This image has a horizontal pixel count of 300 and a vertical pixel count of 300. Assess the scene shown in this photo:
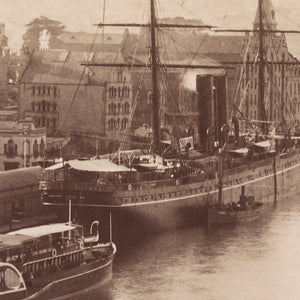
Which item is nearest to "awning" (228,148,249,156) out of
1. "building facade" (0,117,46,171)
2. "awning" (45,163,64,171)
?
"building facade" (0,117,46,171)

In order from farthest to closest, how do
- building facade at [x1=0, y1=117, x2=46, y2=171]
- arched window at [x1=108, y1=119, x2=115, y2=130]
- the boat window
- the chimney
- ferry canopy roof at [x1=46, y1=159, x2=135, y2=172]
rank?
the chimney < arched window at [x1=108, y1=119, x2=115, y2=130] < building facade at [x1=0, y1=117, x2=46, y2=171] < ferry canopy roof at [x1=46, y1=159, x2=135, y2=172] < the boat window

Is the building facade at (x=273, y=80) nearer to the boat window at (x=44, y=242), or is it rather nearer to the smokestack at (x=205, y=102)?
the smokestack at (x=205, y=102)

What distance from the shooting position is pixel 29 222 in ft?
123

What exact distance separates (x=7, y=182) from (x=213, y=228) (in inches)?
291

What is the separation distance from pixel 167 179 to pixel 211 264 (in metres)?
7.13

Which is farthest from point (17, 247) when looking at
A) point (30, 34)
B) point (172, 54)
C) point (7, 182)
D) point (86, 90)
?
point (172, 54)

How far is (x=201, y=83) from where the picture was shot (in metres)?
46.0

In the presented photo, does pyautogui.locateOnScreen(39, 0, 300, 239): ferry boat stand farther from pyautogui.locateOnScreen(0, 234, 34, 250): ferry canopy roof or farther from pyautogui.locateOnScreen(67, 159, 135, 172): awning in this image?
pyautogui.locateOnScreen(0, 234, 34, 250): ferry canopy roof

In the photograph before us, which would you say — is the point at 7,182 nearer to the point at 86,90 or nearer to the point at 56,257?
the point at 56,257

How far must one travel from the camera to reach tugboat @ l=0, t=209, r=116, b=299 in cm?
2611

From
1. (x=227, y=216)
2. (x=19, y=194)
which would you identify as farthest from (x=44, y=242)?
(x=227, y=216)

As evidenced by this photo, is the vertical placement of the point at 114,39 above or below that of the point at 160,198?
above

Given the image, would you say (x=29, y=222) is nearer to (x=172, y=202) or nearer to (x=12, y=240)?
(x=172, y=202)

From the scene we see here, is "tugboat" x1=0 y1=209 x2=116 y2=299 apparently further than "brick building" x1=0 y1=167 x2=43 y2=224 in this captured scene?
No
